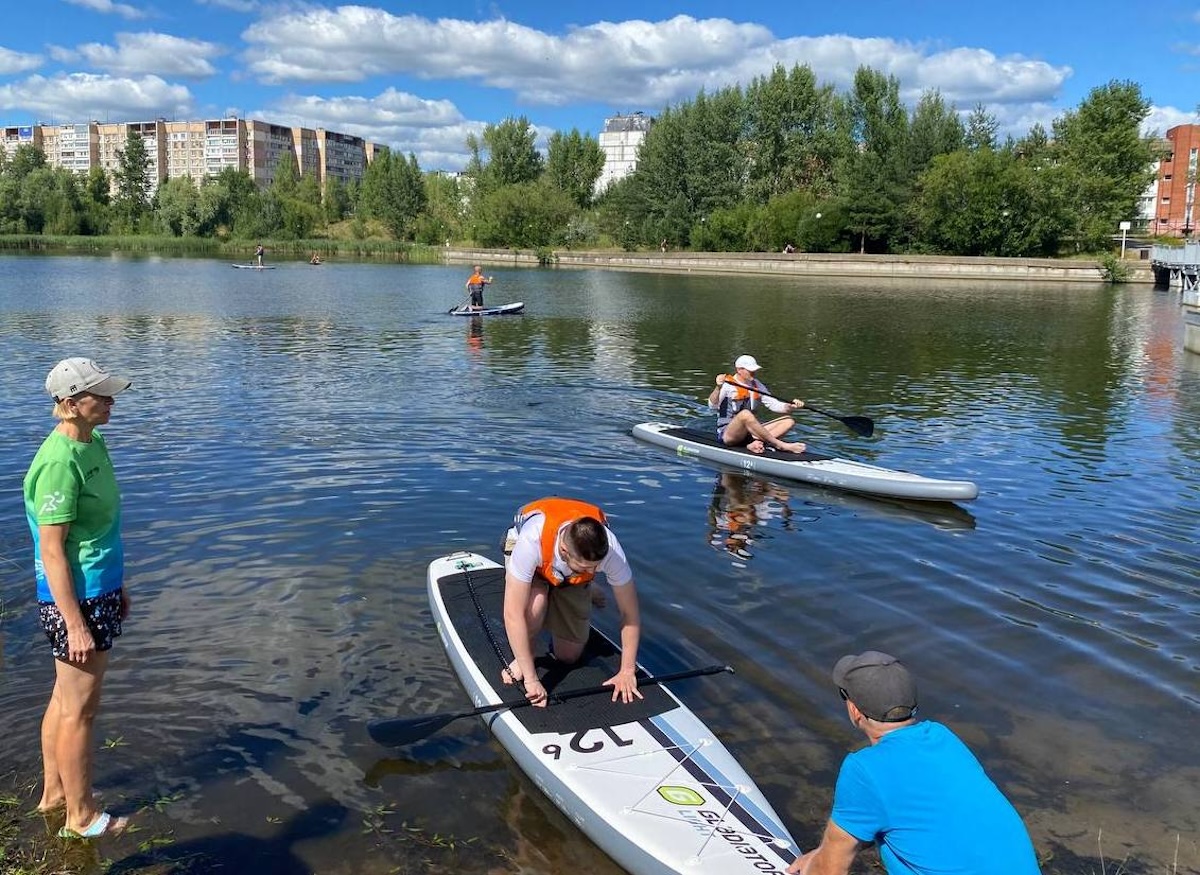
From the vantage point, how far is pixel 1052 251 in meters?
76.1

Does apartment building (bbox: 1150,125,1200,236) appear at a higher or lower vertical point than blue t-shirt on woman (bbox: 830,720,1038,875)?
higher

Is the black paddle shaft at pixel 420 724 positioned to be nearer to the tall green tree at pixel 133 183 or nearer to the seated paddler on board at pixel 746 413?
the seated paddler on board at pixel 746 413

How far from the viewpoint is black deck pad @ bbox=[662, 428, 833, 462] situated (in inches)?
522

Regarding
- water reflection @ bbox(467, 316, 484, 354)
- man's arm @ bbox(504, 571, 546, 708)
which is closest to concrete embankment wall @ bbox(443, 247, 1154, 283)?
water reflection @ bbox(467, 316, 484, 354)

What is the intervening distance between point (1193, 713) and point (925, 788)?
4.98m

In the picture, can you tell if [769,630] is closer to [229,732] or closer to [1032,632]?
[1032,632]

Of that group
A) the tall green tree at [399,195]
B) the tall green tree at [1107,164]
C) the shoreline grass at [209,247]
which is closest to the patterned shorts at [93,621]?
the tall green tree at [1107,164]

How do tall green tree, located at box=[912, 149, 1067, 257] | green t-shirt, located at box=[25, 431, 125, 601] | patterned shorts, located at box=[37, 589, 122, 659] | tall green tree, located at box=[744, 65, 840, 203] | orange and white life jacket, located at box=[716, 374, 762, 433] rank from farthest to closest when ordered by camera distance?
tall green tree, located at box=[744, 65, 840, 203] < tall green tree, located at box=[912, 149, 1067, 257] < orange and white life jacket, located at box=[716, 374, 762, 433] < patterned shorts, located at box=[37, 589, 122, 659] < green t-shirt, located at box=[25, 431, 125, 601]

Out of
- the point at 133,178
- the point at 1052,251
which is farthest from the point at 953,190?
the point at 133,178

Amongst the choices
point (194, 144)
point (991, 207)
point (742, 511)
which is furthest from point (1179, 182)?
point (194, 144)

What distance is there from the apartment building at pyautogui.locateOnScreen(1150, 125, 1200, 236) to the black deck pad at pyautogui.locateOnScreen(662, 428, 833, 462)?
10867 centimetres

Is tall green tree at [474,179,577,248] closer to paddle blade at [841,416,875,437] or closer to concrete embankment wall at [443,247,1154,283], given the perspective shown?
concrete embankment wall at [443,247,1154,283]

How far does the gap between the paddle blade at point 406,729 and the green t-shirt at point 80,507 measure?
1.92 m

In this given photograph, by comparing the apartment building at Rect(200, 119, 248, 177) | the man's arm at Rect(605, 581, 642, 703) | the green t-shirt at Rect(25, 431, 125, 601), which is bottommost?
the man's arm at Rect(605, 581, 642, 703)
